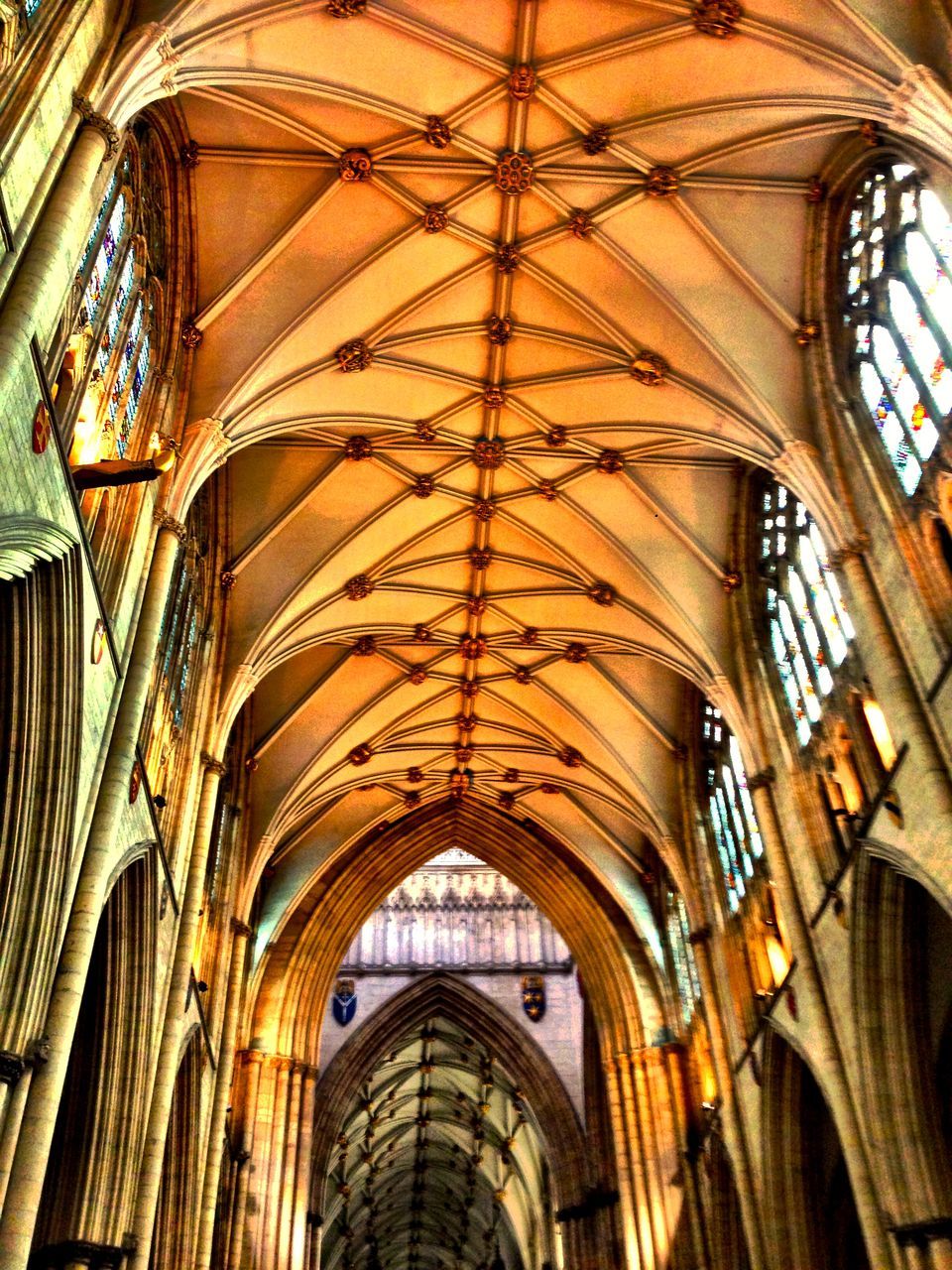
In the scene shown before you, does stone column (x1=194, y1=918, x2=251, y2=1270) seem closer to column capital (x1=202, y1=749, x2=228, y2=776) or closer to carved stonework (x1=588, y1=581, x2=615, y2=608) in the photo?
column capital (x1=202, y1=749, x2=228, y2=776)

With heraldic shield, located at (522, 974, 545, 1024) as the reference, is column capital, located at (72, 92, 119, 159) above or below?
below

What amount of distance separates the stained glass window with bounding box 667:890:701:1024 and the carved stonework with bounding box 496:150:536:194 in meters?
12.6

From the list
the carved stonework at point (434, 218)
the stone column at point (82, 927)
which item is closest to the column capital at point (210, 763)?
the stone column at point (82, 927)

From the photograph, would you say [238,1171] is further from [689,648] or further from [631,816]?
[689,648]

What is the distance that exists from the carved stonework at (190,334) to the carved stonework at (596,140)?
4.91 meters

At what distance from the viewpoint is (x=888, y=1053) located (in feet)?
43.0

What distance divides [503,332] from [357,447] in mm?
2738

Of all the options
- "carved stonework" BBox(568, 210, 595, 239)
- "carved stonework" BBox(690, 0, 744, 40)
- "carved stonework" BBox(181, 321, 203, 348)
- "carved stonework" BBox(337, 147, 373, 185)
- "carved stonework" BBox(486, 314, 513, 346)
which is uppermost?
"carved stonework" BBox(486, 314, 513, 346)

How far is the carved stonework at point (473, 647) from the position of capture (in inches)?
840

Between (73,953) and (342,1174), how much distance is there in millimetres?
33286

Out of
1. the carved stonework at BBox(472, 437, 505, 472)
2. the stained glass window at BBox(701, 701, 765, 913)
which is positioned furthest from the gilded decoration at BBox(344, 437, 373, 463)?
the stained glass window at BBox(701, 701, 765, 913)

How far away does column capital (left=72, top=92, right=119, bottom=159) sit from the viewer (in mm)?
9227

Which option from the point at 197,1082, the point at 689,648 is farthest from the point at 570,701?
the point at 197,1082

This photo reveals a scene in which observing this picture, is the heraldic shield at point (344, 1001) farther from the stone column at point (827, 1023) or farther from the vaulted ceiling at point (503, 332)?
the stone column at point (827, 1023)
